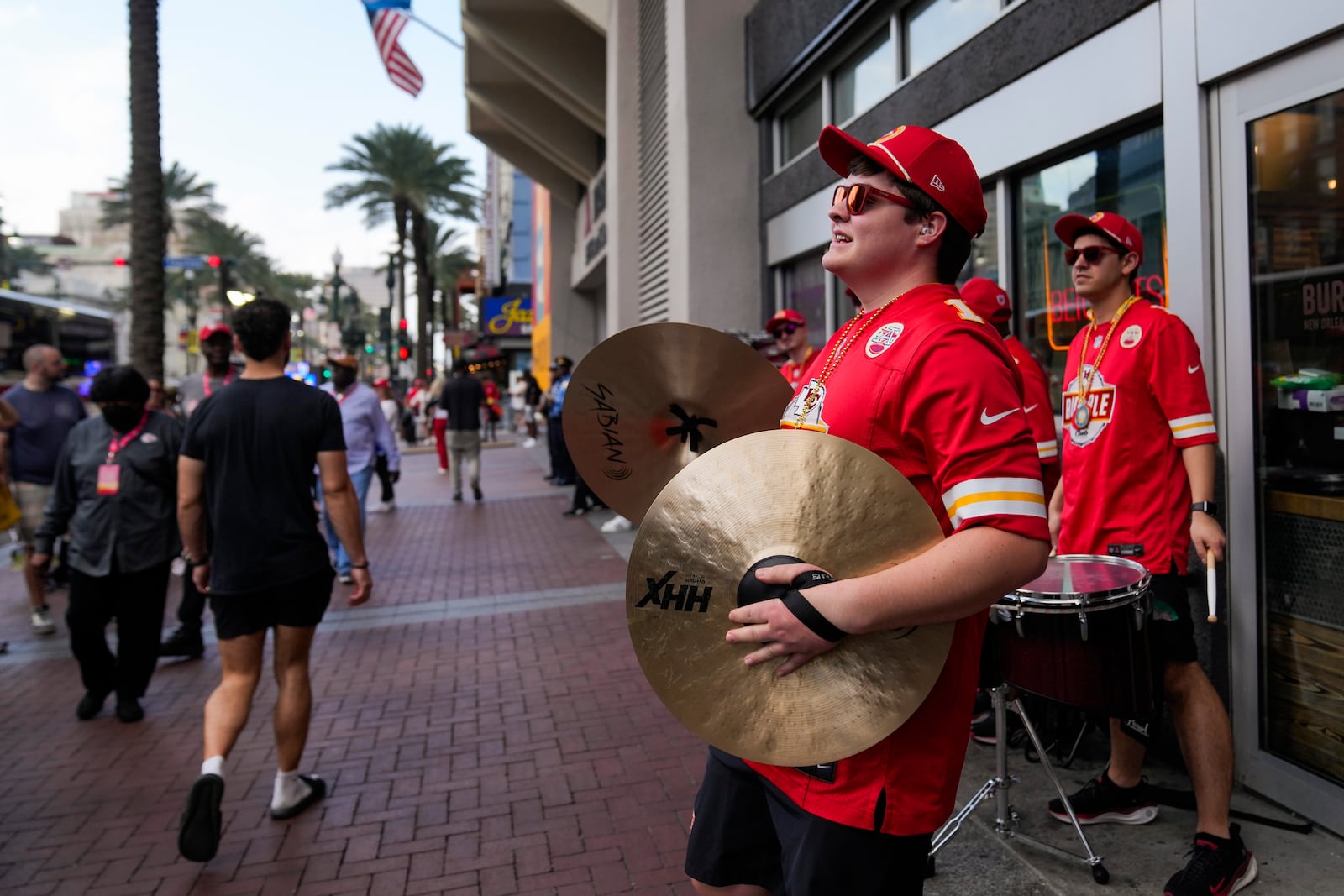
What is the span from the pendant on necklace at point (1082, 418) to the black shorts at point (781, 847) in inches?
80.3

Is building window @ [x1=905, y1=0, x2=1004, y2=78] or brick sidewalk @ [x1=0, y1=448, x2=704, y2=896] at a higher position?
building window @ [x1=905, y1=0, x2=1004, y2=78]

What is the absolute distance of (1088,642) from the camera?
106 inches

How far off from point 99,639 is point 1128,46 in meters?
A: 5.87

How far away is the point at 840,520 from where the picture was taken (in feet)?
4.78

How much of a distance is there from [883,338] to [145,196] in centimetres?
1211

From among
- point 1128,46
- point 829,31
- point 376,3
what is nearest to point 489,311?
point 376,3

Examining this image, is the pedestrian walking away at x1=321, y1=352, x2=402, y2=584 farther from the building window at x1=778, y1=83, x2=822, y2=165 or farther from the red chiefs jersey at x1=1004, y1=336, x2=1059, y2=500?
the red chiefs jersey at x1=1004, y1=336, x2=1059, y2=500

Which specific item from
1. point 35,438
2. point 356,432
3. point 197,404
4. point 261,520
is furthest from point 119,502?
point 356,432

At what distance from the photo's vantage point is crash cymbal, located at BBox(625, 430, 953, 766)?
1445 mm

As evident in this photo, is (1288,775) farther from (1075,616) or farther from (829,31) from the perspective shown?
(829,31)

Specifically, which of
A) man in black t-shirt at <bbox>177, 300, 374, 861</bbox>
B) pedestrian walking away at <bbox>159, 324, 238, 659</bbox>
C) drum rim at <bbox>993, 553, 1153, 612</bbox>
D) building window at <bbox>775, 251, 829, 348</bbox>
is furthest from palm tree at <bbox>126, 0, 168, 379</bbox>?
drum rim at <bbox>993, 553, 1153, 612</bbox>

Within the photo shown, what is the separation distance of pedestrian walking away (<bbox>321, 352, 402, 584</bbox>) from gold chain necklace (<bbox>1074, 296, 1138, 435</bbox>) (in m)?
6.52

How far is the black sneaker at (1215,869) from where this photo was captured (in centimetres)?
283

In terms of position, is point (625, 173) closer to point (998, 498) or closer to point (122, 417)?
point (122, 417)
